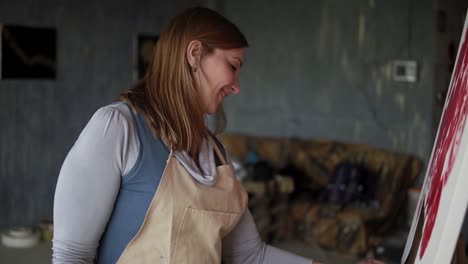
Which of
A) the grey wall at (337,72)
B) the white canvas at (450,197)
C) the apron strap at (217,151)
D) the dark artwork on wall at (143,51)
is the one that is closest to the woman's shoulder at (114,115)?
the apron strap at (217,151)

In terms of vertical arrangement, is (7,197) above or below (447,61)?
below

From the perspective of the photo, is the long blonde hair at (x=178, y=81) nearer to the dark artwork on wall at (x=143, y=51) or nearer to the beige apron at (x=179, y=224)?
the beige apron at (x=179, y=224)

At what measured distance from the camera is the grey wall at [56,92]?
595 cm

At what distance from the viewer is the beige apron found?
1.42 meters

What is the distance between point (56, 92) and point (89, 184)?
5097mm

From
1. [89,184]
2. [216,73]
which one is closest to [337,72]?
[216,73]

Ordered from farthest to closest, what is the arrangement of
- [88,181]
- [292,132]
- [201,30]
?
[292,132] → [201,30] → [88,181]

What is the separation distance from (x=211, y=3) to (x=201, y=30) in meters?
6.15

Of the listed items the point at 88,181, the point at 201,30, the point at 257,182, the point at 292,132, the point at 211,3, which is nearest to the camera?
the point at 88,181

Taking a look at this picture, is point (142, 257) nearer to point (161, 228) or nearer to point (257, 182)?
point (161, 228)

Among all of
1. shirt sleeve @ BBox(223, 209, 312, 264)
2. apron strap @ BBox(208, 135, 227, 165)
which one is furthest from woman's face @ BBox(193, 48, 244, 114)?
shirt sleeve @ BBox(223, 209, 312, 264)

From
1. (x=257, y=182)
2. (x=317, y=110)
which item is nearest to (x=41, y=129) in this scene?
(x=257, y=182)

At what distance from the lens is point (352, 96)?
644 cm

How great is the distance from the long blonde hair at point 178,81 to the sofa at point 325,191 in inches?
165
